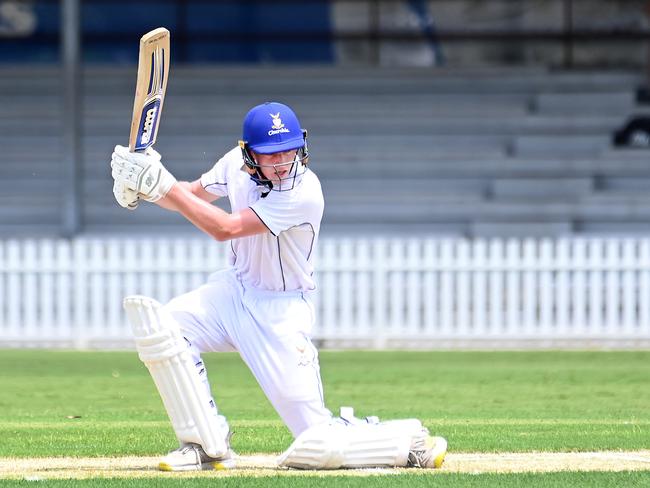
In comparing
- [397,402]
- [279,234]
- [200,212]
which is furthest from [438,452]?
[397,402]

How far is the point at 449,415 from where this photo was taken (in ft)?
29.5

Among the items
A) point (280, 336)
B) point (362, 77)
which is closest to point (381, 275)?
point (362, 77)

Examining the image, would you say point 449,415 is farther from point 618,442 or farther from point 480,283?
point 480,283

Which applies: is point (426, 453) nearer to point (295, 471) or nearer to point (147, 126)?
point (295, 471)

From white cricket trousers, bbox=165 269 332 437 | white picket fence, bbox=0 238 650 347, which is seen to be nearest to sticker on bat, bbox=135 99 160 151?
white cricket trousers, bbox=165 269 332 437

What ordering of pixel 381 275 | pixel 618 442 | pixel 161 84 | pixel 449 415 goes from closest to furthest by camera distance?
pixel 161 84
pixel 618 442
pixel 449 415
pixel 381 275

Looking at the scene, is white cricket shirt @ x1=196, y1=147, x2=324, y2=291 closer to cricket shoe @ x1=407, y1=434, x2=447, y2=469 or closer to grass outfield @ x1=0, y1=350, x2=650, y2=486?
cricket shoe @ x1=407, y1=434, x2=447, y2=469

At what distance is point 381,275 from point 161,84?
794cm

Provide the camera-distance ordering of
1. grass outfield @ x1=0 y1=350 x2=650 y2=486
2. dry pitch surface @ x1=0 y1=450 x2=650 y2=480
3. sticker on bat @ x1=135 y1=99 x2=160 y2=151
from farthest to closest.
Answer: grass outfield @ x1=0 y1=350 x2=650 y2=486 → dry pitch surface @ x1=0 y1=450 x2=650 y2=480 → sticker on bat @ x1=135 y1=99 x2=160 y2=151

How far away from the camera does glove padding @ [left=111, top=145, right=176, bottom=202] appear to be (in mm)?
5871

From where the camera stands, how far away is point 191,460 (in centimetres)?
636

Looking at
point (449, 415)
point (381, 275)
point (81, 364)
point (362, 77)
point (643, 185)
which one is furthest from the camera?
point (362, 77)

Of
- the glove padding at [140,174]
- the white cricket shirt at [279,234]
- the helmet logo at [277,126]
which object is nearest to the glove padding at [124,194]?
the glove padding at [140,174]

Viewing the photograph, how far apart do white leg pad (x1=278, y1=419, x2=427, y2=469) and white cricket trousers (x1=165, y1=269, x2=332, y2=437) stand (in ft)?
0.32
